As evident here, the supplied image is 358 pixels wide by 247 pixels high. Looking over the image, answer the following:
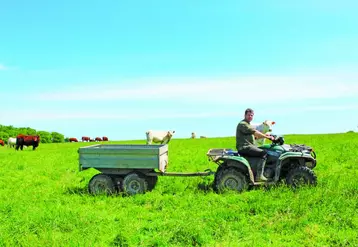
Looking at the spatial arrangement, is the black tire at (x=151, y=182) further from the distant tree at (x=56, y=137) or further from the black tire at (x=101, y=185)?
the distant tree at (x=56, y=137)

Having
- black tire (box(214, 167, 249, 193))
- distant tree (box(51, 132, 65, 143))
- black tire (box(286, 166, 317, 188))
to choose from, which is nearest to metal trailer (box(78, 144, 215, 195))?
black tire (box(214, 167, 249, 193))

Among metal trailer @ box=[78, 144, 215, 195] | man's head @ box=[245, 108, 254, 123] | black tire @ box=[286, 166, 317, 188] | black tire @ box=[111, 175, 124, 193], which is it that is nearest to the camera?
black tire @ box=[286, 166, 317, 188]

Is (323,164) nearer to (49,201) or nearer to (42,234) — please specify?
(49,201)

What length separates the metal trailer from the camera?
11.6 meters

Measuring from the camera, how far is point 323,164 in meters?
16.9

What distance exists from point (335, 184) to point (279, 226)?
428 centimetres

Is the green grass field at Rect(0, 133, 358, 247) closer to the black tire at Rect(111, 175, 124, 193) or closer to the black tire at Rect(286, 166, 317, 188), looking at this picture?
the black tire at Rect(286, 166, 317, 188)

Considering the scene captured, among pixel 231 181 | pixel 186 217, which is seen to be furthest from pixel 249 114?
pixel 186 217

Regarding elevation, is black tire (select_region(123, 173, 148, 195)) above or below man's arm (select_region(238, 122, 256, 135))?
below

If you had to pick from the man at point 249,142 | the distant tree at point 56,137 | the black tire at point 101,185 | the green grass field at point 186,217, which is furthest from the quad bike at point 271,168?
the distant tree at point 56,137

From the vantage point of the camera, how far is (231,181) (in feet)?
36.5

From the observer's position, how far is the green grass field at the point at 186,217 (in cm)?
745

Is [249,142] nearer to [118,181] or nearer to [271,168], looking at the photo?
[271,168]

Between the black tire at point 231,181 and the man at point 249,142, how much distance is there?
0.48 m
